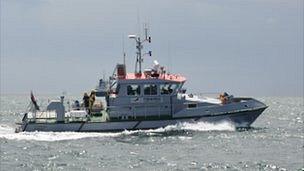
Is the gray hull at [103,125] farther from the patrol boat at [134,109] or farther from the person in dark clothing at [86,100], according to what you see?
the person in dark clothing at [86,100]

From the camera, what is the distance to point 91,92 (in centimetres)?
4316

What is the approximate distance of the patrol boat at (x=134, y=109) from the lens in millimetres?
40562

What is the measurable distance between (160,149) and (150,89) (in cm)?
783

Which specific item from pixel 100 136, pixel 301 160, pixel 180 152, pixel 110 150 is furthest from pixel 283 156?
pixel 100 136

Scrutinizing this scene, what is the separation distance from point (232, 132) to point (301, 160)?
34.1ft

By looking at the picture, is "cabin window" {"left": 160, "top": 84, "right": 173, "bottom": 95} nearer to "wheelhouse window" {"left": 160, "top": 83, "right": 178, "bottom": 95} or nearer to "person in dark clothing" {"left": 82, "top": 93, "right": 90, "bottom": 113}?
"wheelhouse window" {"left": 160, "top": 83, "right": 178, "bottom": 95}

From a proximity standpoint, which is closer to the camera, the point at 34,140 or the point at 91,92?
the point at 34,140

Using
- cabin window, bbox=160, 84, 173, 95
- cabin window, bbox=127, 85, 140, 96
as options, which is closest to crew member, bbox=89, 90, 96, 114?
cabin window, bbox=127, 85, 140, 96

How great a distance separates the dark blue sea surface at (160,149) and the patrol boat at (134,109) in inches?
23.5

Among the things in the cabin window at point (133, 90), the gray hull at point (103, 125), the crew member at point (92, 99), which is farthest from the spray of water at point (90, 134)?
the crew member at point (92, 99)

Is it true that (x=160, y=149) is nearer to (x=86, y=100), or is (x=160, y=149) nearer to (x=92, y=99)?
(x=92, y=99)

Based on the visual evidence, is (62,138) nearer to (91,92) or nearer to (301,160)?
(91,92)

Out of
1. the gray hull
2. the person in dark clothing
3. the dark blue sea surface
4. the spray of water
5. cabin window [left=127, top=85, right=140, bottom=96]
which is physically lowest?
the dark blue sea surface

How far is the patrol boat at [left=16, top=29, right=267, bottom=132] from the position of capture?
40.6 m
